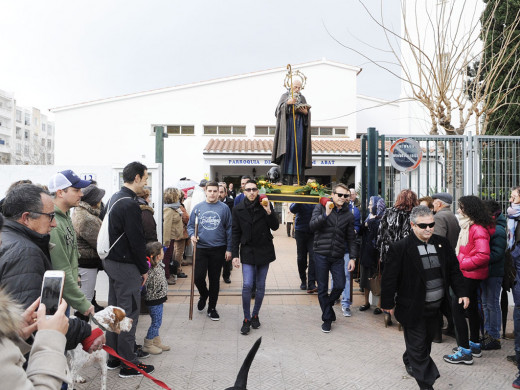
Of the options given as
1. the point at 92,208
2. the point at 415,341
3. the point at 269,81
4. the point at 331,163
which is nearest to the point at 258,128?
the point at 269,81

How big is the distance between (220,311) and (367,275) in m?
2.43

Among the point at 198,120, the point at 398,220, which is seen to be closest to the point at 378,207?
the point at 398,220

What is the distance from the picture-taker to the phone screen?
2029 mm

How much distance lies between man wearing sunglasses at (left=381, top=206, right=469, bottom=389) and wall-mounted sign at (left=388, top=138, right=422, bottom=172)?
2.90 meters

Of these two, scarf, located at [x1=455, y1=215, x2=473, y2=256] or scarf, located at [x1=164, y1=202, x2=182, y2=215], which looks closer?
scarf, located at [x1=455, y1=215, x2=473, y2=256]

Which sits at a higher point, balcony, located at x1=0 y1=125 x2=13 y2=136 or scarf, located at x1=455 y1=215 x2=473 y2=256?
balcony, located at x1=0 y1=125 x2=13 y2=136

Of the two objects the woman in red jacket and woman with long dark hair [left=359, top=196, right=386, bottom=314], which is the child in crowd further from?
the woman in red jacket

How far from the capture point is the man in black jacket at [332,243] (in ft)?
19.6

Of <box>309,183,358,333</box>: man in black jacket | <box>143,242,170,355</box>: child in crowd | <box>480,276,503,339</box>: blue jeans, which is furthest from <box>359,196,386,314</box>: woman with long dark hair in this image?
<box>143,242,170,355</box>: child in crowd

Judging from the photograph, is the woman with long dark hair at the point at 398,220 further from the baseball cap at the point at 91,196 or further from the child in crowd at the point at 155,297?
the baseball cap at the point at 91,196

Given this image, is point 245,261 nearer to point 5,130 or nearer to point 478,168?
point 478,168

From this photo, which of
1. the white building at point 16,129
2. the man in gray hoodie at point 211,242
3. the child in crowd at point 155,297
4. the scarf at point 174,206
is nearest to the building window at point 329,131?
the scarf at point 174,206

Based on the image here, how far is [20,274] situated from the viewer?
2486 millimetres

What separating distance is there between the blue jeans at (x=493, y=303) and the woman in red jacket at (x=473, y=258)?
170mm
